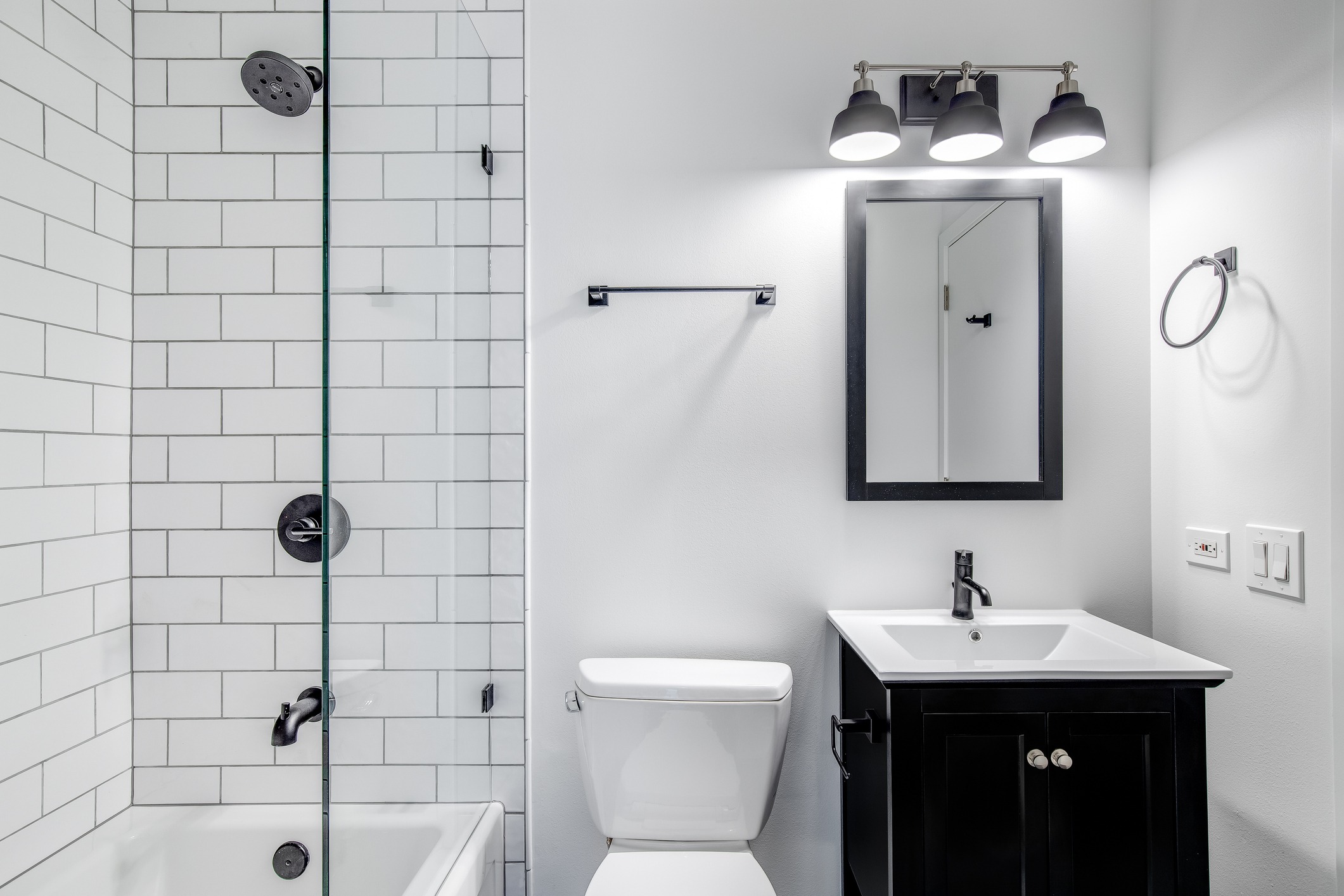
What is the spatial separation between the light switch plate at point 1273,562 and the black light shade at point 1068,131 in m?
0.86

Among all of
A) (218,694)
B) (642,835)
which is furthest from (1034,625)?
(218,694)

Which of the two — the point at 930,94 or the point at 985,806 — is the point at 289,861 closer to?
the point at 985,806

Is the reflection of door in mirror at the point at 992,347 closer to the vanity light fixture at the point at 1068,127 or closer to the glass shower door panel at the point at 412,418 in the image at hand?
the vanity light fixture at the point at 1068,127

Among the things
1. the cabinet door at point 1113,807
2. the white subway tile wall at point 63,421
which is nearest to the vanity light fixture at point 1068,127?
the cabinet door at point 1113,807

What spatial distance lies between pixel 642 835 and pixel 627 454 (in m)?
0.83

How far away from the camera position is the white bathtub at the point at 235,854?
3.55 ft

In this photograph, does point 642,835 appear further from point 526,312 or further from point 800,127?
point 800,127

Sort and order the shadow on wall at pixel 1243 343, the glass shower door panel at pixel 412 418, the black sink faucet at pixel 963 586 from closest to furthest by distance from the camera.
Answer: the glass shower door panel at pixel 412 418 → the shadow on wall at pixel 1243 343 → the black sink faucet at pixel 963 586

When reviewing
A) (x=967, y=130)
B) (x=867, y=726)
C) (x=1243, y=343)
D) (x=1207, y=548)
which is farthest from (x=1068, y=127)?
(x=867, y=726)

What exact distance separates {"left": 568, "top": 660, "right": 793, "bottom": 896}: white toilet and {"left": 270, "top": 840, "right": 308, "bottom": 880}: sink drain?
26.5 inches

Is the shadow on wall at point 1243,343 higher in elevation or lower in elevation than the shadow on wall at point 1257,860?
higher

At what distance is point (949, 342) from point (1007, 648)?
71 cm

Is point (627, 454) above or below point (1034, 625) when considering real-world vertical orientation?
above

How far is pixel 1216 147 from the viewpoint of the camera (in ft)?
4.34
